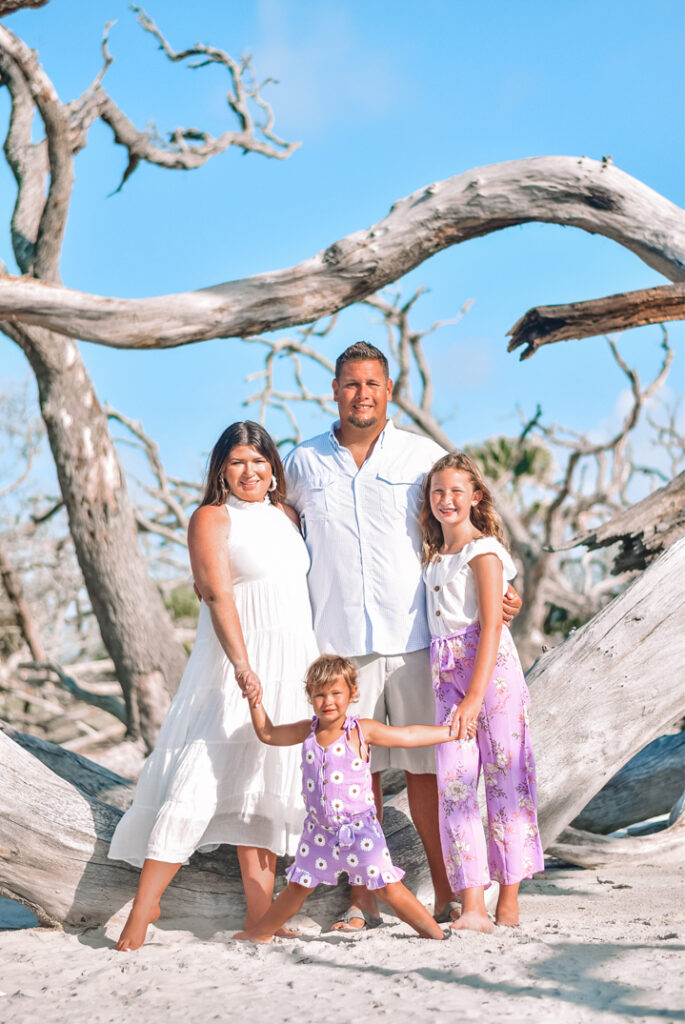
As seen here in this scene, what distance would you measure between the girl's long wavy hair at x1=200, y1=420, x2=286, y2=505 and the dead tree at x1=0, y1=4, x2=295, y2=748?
144 inches

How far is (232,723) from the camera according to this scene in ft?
11.0

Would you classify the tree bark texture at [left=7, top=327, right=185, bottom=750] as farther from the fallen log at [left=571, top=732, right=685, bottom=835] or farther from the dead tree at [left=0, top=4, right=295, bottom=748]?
the fallen log at [left=571, top=732, right=685, bottom=835]

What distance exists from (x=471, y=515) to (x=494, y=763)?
87 cm

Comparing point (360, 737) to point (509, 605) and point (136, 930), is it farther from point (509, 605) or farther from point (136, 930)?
point (136, 930)

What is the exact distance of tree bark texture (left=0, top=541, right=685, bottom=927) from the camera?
11.6 feet

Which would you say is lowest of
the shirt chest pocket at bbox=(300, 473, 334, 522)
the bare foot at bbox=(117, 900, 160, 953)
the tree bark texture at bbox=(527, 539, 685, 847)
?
the bare foot at bbox=(117, 900, 160, 953)

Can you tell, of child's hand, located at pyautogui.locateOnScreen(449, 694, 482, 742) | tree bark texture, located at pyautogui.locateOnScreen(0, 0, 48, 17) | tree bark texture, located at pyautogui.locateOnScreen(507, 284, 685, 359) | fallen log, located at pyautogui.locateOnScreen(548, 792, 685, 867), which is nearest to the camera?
child's hand, located at pyautogui.locateOnScreen(449, 694, 482, 742)

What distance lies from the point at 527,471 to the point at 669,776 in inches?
586

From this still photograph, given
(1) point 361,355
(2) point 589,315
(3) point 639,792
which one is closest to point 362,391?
(1) point 361,355

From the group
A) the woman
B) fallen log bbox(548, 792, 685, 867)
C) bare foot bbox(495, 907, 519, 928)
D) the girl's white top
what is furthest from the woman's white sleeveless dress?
fallen log bbox(548, 792, 685, 867)

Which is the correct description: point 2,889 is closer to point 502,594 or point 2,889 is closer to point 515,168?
point 502,594

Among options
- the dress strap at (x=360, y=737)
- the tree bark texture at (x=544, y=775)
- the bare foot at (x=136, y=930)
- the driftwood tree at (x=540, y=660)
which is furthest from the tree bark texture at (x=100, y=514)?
the dress strap at (x=360, y=737)

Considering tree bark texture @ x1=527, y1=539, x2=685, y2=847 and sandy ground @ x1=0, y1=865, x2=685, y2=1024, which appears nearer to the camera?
sandy ground @ x1=0, y1=865, x2=685, y2=1024

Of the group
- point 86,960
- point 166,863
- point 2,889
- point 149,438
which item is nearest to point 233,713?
point 166,863
